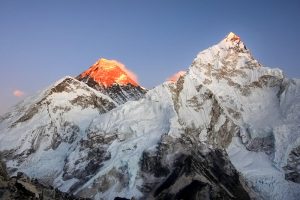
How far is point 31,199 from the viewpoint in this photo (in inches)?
3036

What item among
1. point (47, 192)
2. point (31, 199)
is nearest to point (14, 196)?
point (31, 199)

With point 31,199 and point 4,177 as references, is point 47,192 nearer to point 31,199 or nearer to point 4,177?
point 4,177

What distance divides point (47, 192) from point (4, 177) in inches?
560

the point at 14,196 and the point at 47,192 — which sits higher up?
the point at 47,192

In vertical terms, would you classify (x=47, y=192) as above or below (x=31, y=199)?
above

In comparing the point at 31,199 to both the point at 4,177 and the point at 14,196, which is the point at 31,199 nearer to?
the point at 14,196

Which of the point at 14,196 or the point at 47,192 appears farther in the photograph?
the point at 47,192

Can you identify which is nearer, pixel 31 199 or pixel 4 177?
pixel 31 199

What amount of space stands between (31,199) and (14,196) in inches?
88.4

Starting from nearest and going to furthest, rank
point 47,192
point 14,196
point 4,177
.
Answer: point 14,196 → point 4,177 → point 47,192

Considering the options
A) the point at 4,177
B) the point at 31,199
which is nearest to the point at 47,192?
the point at 4,177

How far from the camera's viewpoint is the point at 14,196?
76.2 meters

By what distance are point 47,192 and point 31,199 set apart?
809 inches

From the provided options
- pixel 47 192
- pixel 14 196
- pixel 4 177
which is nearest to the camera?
pixel 14 196
